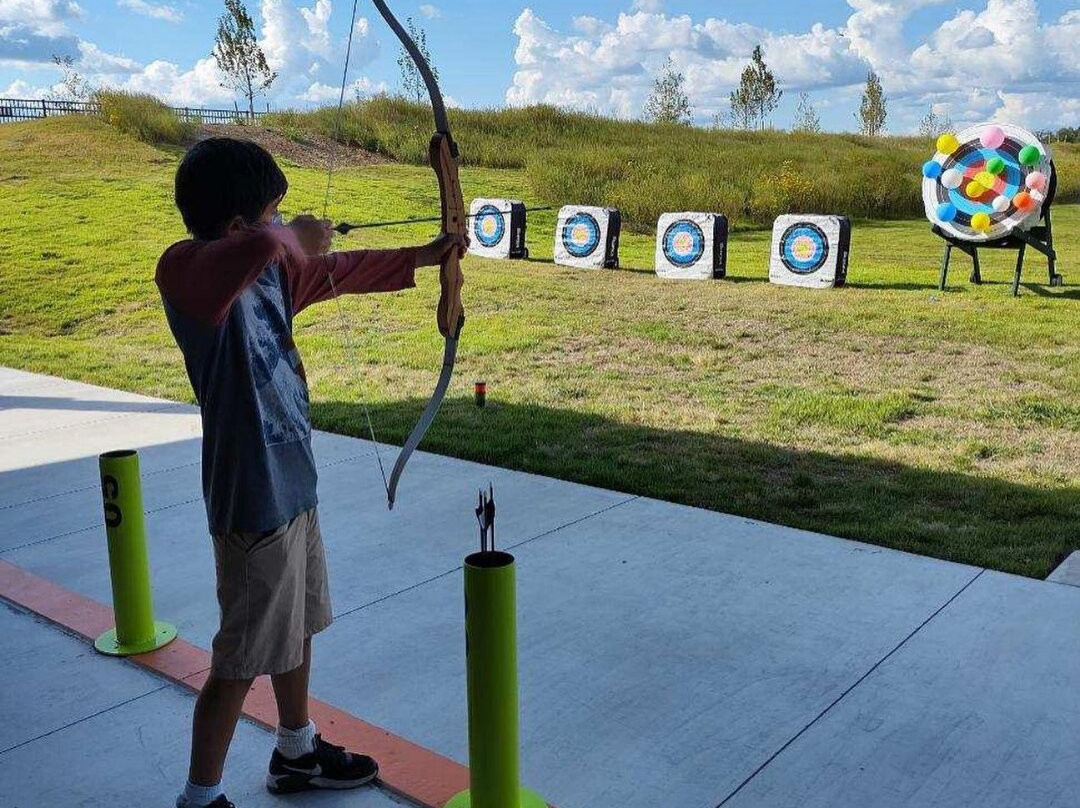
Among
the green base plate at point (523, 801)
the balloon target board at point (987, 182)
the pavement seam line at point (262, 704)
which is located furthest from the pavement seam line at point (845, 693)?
the balloon target board at point (987, 182)

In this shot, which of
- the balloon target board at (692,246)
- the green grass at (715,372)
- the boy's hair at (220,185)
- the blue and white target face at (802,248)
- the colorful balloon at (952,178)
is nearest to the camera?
the boy's hair at (220,185)

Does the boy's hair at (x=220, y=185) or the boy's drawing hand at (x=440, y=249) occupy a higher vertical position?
the boy's hair at (x=220, y=185)

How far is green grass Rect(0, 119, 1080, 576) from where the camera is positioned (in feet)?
16.0

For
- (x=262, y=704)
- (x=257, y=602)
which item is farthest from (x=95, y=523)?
(x=257, y=602)

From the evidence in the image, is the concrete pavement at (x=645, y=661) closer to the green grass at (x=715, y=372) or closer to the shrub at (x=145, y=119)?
the green grass at (x=715, y=372)

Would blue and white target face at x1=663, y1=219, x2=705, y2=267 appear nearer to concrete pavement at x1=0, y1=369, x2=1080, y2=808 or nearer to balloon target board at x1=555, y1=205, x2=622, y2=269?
balloon target board at x1=555, y1=205, x2=622, y2=269

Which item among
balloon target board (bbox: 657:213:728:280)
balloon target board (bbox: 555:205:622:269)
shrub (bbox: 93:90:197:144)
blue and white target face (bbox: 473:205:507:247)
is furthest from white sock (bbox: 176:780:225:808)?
shrub (bbox: 93:90:197:144)

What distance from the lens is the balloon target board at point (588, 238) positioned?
13750 mm

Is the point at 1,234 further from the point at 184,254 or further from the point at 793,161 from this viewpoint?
the point at 793,161

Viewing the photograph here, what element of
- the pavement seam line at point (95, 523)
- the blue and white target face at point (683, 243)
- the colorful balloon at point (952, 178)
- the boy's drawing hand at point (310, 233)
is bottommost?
the pavement seam line at point (95, 523)

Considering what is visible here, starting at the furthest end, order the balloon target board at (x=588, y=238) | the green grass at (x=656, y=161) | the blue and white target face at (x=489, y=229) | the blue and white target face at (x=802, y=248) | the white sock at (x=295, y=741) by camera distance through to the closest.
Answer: the green grass at (x=656, y=161), the blue and white target face at (x=489, y=229), the balloon target board at (x=588, y=238), the blue and white target face at (x=802, y=248), the white sock at (x=295, y=741)

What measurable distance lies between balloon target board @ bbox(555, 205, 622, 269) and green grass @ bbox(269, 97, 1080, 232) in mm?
4405

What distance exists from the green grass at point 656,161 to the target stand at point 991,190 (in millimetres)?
7129

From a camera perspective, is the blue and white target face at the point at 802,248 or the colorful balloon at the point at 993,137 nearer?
the colorful balloon at the point at 993,137
